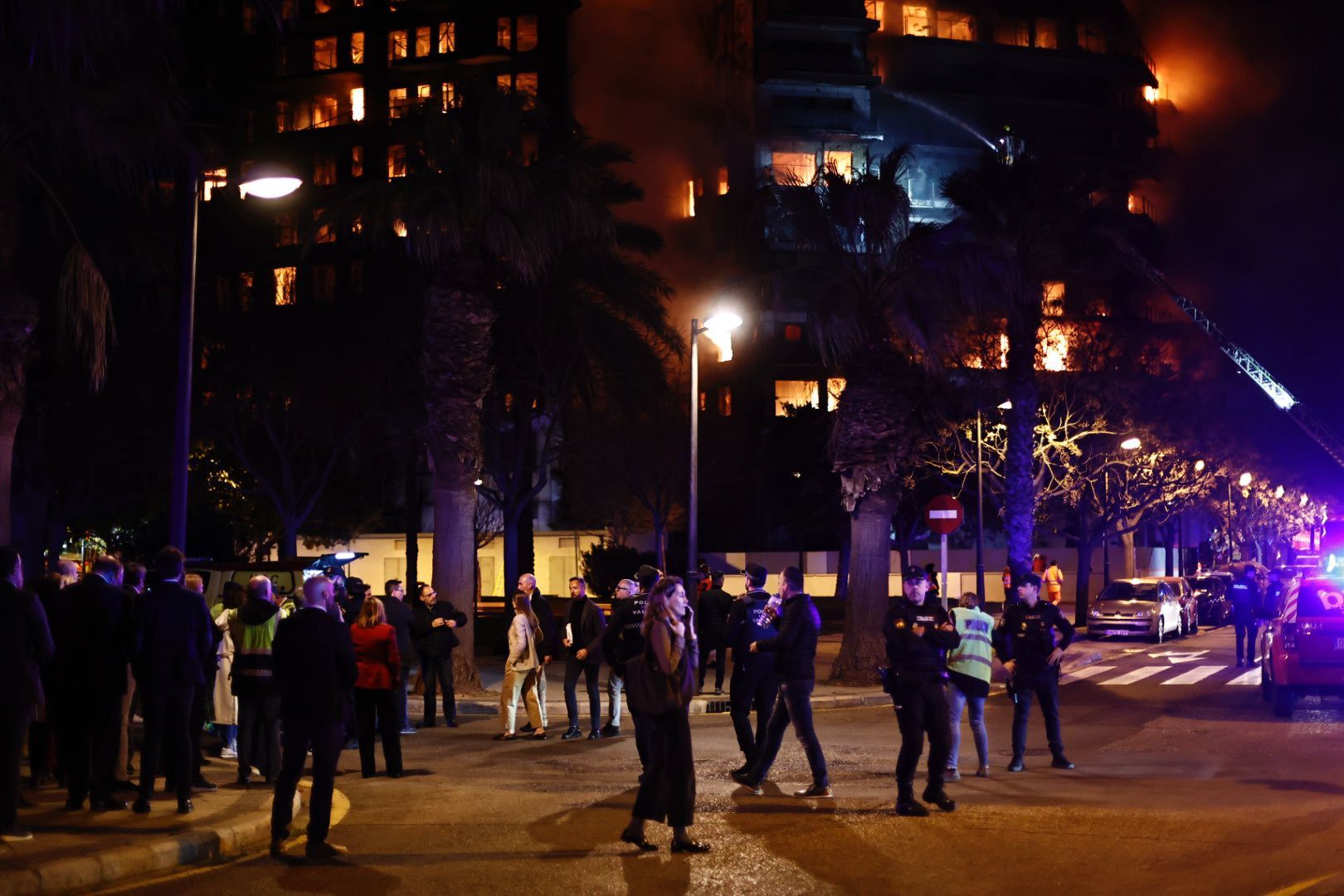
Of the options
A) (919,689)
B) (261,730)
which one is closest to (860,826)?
(919,689)

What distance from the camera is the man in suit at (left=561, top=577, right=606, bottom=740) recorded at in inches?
651

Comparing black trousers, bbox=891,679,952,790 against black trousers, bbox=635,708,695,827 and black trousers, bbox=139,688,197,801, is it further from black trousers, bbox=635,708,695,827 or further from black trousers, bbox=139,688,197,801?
black trousers, bbox=139,688,197,801

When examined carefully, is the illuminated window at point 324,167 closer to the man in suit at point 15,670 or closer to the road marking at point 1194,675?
the road marking at point 1194,675

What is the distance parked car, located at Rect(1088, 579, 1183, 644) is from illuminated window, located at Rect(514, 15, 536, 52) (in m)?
46.6

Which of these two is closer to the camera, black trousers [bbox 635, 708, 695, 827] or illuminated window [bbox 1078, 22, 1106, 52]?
black trousers [bbox 635, 708, 695, 827]

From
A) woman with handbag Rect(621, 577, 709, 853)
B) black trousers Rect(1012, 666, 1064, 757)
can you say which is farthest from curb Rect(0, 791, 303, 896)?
black trousers Rect(1012, 666, 1064, 757)

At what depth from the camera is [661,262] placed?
78.1m

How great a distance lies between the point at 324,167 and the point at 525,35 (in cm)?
1288

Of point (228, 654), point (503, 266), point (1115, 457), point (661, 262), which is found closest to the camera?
point (228, 654)

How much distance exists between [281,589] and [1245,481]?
5644cm

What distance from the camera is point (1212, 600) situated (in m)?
46.3

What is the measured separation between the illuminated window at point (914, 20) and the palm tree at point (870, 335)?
6434cm

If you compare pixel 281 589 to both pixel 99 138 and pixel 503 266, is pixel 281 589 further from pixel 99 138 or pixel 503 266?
pixel 503 266

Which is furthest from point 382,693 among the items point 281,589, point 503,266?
point 503,266
